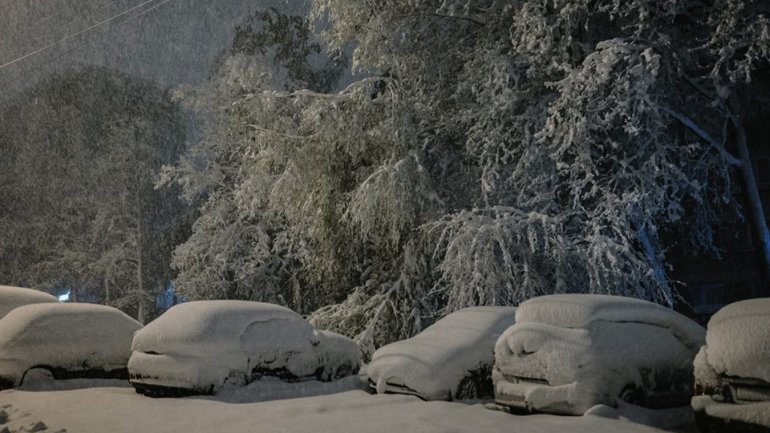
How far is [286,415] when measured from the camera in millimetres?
7336

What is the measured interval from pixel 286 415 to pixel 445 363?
1.95 meters

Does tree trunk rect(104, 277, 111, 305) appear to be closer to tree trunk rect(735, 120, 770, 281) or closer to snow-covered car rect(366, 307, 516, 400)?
snow-covered car rect(366, 307, 516, 400)

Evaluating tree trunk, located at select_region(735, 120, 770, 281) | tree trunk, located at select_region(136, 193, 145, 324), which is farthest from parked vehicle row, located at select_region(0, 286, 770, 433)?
tree trunk, located at select_region(136, 193, 145, 324)

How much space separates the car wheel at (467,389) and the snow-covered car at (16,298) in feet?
29.2

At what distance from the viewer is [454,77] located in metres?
14.7

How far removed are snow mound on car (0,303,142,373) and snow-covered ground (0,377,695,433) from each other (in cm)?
82

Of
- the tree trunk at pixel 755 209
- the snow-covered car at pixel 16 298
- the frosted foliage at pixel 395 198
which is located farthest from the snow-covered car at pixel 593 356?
the snow-covered car at pixel 16 298

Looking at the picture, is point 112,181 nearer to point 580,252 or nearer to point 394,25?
point 394,25

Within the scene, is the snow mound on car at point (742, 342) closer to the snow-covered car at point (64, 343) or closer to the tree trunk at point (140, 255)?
the snow-covered car at point (64, 343)

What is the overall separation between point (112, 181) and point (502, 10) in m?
22.3

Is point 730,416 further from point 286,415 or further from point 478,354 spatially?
point 286,415

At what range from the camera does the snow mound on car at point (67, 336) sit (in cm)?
996

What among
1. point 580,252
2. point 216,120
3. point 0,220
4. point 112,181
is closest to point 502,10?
point 580,252

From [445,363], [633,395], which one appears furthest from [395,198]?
[633,395]
